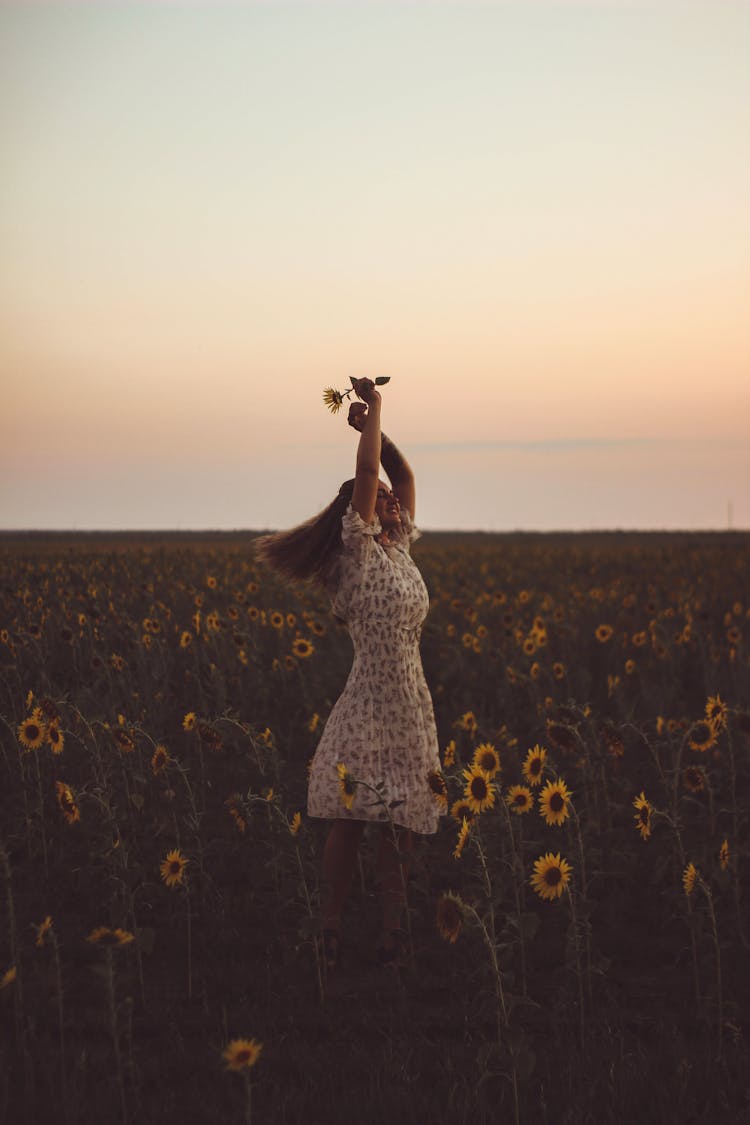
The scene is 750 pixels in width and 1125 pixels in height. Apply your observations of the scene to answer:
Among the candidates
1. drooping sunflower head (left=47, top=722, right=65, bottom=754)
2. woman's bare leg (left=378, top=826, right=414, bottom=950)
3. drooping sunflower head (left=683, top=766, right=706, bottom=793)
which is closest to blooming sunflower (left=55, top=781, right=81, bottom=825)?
drooping sunflower head (left=47, top=722, right=65, bottom=754)

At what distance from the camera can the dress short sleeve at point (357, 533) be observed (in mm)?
5125

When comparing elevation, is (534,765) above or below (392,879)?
Result: above

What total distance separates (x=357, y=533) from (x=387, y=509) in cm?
36

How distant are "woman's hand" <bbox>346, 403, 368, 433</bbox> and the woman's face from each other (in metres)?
0.31

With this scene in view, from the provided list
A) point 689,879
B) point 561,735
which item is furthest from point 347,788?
point 689,879

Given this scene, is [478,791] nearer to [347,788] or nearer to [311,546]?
[347,788]

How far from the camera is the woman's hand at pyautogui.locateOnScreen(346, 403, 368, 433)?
5.18 m

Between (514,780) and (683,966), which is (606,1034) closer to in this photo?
(683,966)

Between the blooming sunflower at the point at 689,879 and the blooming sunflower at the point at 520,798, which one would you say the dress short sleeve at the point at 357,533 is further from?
the blooming sunflower at the point at 689,879

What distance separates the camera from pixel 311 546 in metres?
5.32

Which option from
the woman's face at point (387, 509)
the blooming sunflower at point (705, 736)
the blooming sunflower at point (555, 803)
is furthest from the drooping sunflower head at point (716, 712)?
the woman's face at point (387, 509)

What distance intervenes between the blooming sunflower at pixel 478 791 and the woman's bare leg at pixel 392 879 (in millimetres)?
532

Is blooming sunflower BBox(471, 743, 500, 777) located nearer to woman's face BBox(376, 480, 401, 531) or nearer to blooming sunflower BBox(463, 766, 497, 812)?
blooming sunflower BBox(463, 766, 497, 812)

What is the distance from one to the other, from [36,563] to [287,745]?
37.2ft
